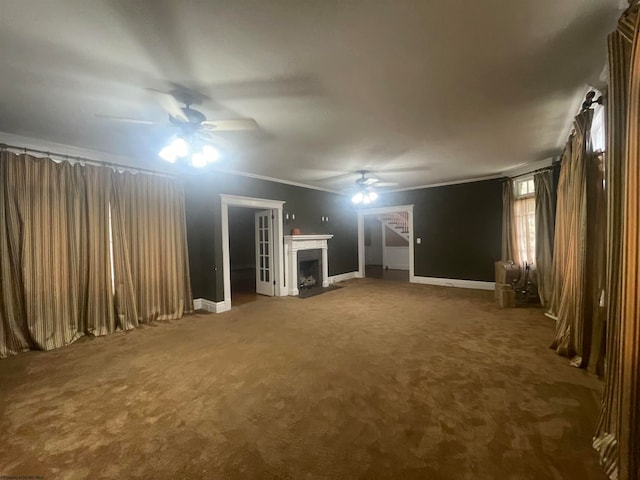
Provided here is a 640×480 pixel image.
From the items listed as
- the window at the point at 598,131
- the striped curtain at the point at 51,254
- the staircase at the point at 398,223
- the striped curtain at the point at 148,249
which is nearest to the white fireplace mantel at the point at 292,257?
the striped curtain at the point at 148,249

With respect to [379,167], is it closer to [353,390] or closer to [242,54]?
[242,54]

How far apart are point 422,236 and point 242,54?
6.17m

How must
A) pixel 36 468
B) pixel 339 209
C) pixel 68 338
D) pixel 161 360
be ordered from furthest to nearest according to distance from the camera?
pixel 339 209
pixel 68 338
pixel 161 360
pixel 36 468

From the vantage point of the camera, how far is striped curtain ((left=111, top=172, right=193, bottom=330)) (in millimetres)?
3846

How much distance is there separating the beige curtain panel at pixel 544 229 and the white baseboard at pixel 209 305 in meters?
5.52

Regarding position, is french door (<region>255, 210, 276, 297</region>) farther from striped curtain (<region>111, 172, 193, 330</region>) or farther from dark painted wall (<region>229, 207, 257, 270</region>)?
dark painted wall (<region>229, 207, 257, 270</region>)

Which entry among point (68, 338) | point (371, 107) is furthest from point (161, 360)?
point (371, 107)

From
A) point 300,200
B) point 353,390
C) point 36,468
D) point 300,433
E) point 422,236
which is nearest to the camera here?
point 36,468

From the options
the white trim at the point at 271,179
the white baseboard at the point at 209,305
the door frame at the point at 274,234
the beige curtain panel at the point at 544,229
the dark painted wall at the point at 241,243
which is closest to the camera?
the beige curtain panel at the point at 544,229

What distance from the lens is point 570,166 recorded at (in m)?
2.99

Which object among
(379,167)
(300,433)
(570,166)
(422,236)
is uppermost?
(379,167)

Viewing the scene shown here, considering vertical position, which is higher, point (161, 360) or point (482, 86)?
point (482, 86)

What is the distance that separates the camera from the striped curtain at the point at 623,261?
131cm

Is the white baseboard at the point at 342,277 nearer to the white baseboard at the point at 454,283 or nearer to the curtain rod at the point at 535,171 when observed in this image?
the white baseboard at the point at 454,283
